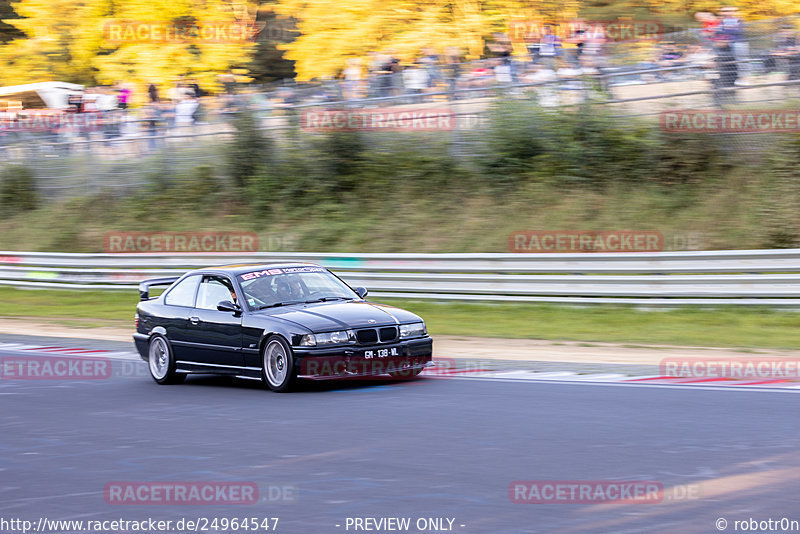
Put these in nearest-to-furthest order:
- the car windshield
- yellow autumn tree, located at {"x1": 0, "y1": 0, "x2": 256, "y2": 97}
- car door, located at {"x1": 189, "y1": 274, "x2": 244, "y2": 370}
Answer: car door, located at {"x1": 189, "y1": 274, "x2": 244, "y2": 370} → the car windshield → yellow autumn tree, located at {"x1": 0, "y1": 0, "x2": 256, "y2": 97}

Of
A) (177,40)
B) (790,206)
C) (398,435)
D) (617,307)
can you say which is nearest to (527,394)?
(398,435)

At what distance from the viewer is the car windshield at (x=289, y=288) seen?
11.7 metres

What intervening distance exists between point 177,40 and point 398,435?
114 ft

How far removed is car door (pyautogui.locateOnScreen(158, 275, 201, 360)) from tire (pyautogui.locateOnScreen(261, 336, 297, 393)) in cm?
→ 137

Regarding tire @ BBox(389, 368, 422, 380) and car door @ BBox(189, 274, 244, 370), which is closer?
car door @ BBox(189, 274, 244, 370)

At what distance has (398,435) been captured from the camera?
830 cm

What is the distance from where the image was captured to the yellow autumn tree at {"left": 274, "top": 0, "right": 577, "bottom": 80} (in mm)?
34469

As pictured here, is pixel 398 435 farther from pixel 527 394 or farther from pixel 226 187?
pixel 226 187

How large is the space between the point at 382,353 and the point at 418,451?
3.36 metres

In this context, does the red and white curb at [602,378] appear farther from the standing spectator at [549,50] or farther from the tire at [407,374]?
the standing spectator at [549,50]

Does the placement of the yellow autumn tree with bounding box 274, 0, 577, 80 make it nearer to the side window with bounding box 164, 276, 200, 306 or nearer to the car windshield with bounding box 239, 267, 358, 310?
the side window with bounding box 164, 276, 200, 306

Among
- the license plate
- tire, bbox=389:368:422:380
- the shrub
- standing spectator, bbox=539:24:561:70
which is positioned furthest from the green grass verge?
the shrub

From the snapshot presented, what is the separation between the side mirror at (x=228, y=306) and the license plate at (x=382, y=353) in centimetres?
162

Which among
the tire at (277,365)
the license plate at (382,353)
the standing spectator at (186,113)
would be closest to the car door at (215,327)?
the tire at (277,365)
